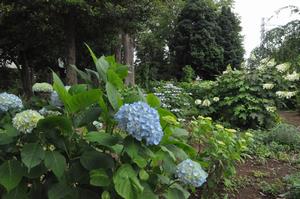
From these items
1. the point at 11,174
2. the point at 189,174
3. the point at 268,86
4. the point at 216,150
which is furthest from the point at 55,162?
the point at 268,86

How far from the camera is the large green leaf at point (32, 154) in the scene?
6.23 ft

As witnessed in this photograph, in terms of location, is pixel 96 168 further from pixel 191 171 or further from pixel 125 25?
pixel 125 25

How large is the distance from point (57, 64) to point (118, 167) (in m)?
19.0

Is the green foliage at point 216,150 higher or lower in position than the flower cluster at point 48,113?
lower

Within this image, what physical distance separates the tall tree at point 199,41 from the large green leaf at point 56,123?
71.3ft

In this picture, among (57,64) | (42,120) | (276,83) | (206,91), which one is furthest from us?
(57,64)

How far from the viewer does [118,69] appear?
7.97 feet

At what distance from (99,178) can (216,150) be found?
1.78 meters

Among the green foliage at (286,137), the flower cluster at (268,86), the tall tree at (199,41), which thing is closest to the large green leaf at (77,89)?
the green foliage at (286,137)

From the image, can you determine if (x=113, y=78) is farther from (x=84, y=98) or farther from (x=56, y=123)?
(x=56, y=123)

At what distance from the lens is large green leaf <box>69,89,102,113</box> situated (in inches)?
80.2

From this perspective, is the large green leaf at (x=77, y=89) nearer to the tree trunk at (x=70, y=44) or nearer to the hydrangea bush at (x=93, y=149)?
the hydrangea bush at (x=93, y=149)

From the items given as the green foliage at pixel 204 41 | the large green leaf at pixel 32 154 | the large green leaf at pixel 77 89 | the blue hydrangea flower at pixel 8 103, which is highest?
the green foliage at pixel 204 41

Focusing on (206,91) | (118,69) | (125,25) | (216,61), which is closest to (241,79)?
(206,91)
